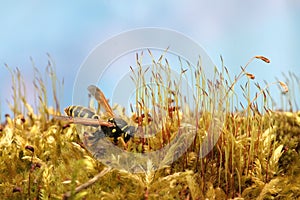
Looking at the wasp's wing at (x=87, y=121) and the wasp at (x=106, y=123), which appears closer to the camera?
the wasp's wing at (x=87, y=121)

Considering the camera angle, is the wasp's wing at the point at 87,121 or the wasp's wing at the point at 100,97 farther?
the wasp's wing at the point at 100,97

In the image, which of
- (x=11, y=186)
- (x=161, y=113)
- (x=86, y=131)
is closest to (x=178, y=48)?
(x=161, y=113)

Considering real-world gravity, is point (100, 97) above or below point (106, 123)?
above

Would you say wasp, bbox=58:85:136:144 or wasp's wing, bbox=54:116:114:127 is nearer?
wasp's wing, bbox=54:116:114:127

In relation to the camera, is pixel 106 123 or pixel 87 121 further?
pixel 106 123

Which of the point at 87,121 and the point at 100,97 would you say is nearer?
the point at 87,121

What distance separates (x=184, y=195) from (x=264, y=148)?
0.73 metres

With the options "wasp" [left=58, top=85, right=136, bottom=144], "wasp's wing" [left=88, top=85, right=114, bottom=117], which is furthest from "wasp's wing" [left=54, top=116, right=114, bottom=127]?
"wasp's wing" [left=88, top=85, right=114, bottom=117]

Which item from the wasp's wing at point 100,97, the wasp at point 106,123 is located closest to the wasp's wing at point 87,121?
the wasp at point 106,123

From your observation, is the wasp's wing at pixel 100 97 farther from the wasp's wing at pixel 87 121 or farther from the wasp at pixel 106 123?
the wasp's wing at pixel 87 121

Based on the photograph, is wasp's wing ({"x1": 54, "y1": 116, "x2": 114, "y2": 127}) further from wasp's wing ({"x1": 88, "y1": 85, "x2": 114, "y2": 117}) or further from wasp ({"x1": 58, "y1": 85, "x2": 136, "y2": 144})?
wasp's wing ({"x1": 88, "y1": 85, "x2": 114, "y2": 117})

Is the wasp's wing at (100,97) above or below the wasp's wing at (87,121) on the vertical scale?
above

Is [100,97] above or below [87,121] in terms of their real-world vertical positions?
above

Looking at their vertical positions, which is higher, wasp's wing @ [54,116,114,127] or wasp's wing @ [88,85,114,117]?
wasp's wing @ [88,85,114,117]
